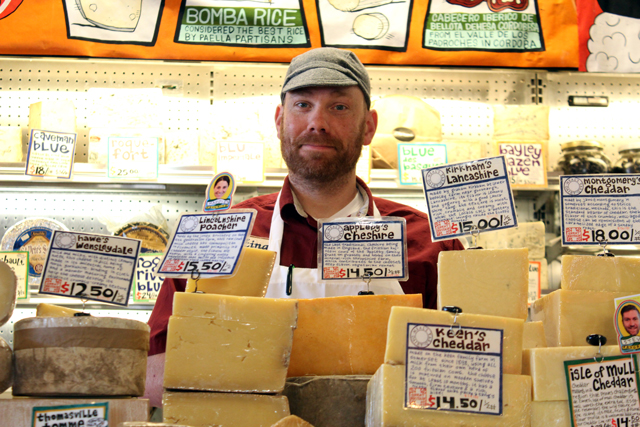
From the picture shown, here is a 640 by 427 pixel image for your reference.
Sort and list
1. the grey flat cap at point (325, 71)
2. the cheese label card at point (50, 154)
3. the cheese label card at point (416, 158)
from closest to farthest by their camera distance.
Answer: the grey flat cap at point (325, 71)
the cheese label card at point (50, 154)
the cheese label card at point (416, 158)

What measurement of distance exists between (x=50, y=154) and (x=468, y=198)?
2109 millimetres

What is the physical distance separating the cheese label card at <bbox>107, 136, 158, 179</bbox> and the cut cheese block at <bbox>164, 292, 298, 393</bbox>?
5.59 ft

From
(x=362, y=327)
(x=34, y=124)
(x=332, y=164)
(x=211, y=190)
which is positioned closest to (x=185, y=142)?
(x=34, y=124)

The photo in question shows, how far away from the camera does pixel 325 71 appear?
170cm

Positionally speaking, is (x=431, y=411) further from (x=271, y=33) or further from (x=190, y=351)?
(x=271, y=33)

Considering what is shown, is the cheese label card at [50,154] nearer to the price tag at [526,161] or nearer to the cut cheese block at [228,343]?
the cut cheese block at [228,343]

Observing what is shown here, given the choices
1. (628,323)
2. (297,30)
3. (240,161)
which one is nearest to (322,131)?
(240,161)

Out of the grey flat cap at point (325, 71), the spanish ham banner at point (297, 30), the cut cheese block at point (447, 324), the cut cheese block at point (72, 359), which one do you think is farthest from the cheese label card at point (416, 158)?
the cut cheese block at point (72, 359)

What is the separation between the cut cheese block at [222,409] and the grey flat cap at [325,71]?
1.03m

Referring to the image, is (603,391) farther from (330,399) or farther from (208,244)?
(208,244)

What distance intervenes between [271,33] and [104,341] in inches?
92.4

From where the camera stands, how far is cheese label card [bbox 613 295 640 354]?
3.04 feet

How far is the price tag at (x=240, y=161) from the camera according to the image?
254cm

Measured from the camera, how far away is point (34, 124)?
2.64m
